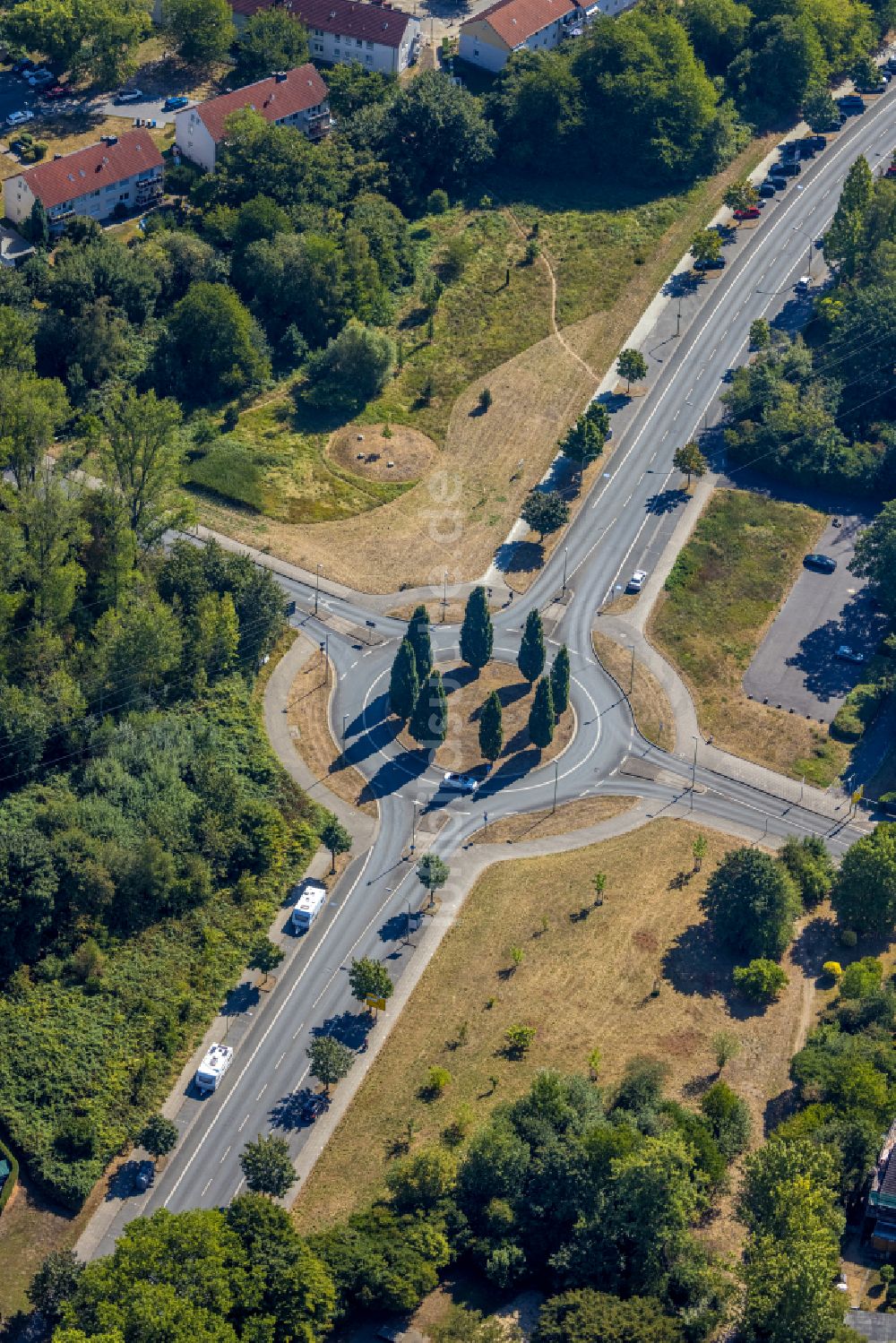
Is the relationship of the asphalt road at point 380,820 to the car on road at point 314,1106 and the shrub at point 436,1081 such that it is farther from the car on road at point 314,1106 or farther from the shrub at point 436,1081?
the shrub at point 436,1081

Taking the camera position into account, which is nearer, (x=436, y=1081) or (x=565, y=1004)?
(x=436, y=1081)

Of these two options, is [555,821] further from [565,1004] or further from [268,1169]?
[268,1169]

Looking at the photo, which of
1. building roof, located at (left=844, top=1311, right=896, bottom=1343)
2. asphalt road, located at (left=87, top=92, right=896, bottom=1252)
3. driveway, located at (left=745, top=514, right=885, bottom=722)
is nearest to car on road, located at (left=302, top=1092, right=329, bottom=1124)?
asphalt road, located at (left=87, top=92, right=896, bottom=1252)

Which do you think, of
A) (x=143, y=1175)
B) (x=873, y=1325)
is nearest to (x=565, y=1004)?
(x=873, y=1325)

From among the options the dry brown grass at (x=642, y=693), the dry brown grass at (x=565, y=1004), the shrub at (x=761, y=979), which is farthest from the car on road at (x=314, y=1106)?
the dry brown grass at (x=642, y=693)

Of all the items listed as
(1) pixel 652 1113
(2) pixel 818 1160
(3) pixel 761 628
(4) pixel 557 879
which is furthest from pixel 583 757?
(2) pixel 818 1160

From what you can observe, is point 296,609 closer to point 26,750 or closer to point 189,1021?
point 26,750

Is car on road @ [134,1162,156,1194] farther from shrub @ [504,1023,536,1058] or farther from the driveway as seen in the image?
the driveway
